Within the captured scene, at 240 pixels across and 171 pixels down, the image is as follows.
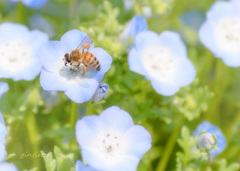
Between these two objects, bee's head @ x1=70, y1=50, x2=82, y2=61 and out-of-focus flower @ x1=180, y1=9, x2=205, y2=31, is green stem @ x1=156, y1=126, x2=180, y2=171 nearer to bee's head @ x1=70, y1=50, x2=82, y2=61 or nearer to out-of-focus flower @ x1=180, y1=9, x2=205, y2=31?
bee's head @ x1=70, y1=50, x2=82, y2=61

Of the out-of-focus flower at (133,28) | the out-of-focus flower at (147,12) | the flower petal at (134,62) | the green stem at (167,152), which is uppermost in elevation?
the out-of-focus flower at (147,12)

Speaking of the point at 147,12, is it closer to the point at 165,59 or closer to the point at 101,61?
the point at 165,59

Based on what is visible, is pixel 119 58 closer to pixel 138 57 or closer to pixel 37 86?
pixel 138 57

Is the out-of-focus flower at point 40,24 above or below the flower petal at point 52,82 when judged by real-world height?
below

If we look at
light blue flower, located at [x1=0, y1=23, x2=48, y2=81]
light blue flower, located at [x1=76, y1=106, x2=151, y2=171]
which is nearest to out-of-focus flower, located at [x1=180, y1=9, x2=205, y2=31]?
light blue flower, located at [x1=0, y1=23, x2=48, y2=81]

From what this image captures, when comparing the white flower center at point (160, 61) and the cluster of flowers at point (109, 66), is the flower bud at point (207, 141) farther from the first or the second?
the white flower center at point (160, 61)

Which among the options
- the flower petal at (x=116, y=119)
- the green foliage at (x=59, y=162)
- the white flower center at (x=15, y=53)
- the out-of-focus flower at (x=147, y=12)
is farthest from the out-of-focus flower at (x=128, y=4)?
the green foliage at (x=59, y=162)

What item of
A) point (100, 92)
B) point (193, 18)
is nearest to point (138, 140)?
point (100, 92)

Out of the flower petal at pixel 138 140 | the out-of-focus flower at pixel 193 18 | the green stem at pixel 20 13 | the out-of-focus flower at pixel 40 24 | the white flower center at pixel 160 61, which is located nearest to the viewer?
the flower petal at pixel 138 140
